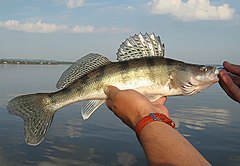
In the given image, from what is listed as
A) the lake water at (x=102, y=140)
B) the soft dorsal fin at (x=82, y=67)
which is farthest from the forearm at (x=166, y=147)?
the lake water at (x=102, y=140)

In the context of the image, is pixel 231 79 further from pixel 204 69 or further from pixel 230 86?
pixel 204 69

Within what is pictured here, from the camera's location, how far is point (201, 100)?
86.4 ft

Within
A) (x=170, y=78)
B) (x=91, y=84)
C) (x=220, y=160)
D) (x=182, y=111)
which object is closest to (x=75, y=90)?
(x=91, y=84)

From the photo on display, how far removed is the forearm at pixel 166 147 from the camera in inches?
98.7

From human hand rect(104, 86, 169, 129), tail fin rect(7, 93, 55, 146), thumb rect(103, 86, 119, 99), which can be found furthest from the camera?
tail fin rect(7, 93, 55, 146)

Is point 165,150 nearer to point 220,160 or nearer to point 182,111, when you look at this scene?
point 220,160

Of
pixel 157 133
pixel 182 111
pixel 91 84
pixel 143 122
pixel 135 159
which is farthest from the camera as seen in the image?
pixel 182 111

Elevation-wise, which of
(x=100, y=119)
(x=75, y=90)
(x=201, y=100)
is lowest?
(x=201, y=100)

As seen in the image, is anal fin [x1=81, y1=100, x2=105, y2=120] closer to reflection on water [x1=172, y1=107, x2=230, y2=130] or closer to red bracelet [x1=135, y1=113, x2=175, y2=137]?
red bracelet [x1=135, y1=113, x2=175, y2=137]

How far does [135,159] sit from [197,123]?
6.25m

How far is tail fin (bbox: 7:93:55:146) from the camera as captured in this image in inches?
206

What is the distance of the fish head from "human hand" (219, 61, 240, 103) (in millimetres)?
338

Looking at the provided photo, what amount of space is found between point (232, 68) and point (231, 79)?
0.17m

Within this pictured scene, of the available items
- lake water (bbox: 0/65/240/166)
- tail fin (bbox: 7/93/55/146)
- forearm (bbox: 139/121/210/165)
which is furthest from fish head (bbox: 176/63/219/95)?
lake water (bbox: 0/65/240/166)
